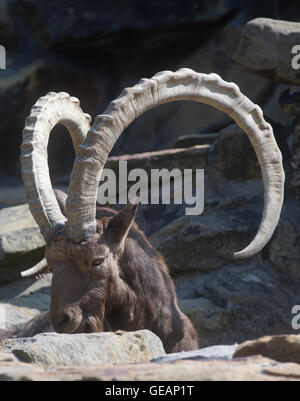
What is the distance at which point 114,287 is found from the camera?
493 cm

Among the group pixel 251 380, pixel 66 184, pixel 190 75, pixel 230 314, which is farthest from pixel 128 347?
pixel 66 184

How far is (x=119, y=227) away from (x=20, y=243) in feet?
7.00

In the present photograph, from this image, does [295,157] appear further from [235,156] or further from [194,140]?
[194,140]

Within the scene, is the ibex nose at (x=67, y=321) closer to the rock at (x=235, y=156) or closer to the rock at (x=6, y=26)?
the rock at (x=235, y=156)

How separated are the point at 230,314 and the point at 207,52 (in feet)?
13.3

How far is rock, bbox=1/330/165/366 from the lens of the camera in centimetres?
331

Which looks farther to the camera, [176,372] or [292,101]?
[292,101]

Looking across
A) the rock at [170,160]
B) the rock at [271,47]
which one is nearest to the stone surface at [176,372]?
the rock at [271,47]

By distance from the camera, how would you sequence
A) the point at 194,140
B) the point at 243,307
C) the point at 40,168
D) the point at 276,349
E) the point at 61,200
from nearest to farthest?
the point at 276,349 < the point at 40,168 < the point at 61,200 < the point at 243,307 < the point at 194,140

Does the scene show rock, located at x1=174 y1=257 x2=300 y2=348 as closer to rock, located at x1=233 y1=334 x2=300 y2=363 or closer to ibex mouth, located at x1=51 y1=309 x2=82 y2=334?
ibex mouth, located at x1=51 y1=309 x2=82 y2=334

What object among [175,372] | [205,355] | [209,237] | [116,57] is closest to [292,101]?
[209,237]

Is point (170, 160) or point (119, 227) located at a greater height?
point (170, 160)
